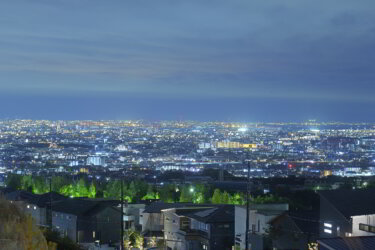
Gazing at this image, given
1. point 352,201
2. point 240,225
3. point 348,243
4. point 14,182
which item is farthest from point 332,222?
point 14,182

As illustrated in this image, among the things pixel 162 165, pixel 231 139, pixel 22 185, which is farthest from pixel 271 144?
pixel 22 185

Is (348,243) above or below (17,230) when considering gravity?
below

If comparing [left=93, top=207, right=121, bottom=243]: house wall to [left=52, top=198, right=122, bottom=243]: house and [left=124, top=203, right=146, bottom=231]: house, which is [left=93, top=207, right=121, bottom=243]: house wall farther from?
[left=124, top=203, right=146, bottom=231]: house

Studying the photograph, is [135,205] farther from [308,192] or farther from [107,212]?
[308,192]

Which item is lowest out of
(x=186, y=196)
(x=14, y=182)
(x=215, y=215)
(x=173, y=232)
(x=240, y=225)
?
(x=173, y=232)

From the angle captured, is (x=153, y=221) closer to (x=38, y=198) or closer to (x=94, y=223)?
(x=94, y=223)

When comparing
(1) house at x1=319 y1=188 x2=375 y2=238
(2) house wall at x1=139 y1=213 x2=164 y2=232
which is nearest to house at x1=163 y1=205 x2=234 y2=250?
(2) house wall at x1=139 y1=213 x2=164 y2=232

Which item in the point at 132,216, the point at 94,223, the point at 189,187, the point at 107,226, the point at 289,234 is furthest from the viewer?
the point at 189,187
